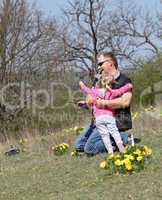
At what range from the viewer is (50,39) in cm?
2094

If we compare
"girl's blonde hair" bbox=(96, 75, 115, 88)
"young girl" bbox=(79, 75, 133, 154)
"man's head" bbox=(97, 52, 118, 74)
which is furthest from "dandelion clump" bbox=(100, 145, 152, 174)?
"man's head" bbox=(97, 52, 118, 74)

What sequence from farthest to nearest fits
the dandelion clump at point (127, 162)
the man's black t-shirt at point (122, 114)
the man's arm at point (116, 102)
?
the man's black t-shirt at point (122, 114) → the man's arm at point (116, 102) → the dandelion clump at point (127, 162)

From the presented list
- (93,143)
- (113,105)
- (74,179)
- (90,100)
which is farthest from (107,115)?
(74,179)

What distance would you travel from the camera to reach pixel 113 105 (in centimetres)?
759

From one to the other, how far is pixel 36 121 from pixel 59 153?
10686 millimetres

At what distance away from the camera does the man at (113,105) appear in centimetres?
763

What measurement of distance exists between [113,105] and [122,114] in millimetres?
468

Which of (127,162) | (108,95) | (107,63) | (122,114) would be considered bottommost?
(127,162)

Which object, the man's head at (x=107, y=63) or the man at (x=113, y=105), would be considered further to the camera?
the man's head at (x=107, y=63)

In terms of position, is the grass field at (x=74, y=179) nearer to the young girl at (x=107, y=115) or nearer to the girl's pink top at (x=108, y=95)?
the young girl at (x=107, y=115)

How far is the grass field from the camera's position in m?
5.81

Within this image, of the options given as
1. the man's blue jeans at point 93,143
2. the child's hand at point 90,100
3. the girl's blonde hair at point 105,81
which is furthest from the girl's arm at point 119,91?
the man's blue jeans at point 93,143

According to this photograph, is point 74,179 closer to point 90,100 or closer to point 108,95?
point 90,100

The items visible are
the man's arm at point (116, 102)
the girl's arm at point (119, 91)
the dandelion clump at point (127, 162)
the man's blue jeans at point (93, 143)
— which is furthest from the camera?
the man's blue jeans at point (93, 143)
